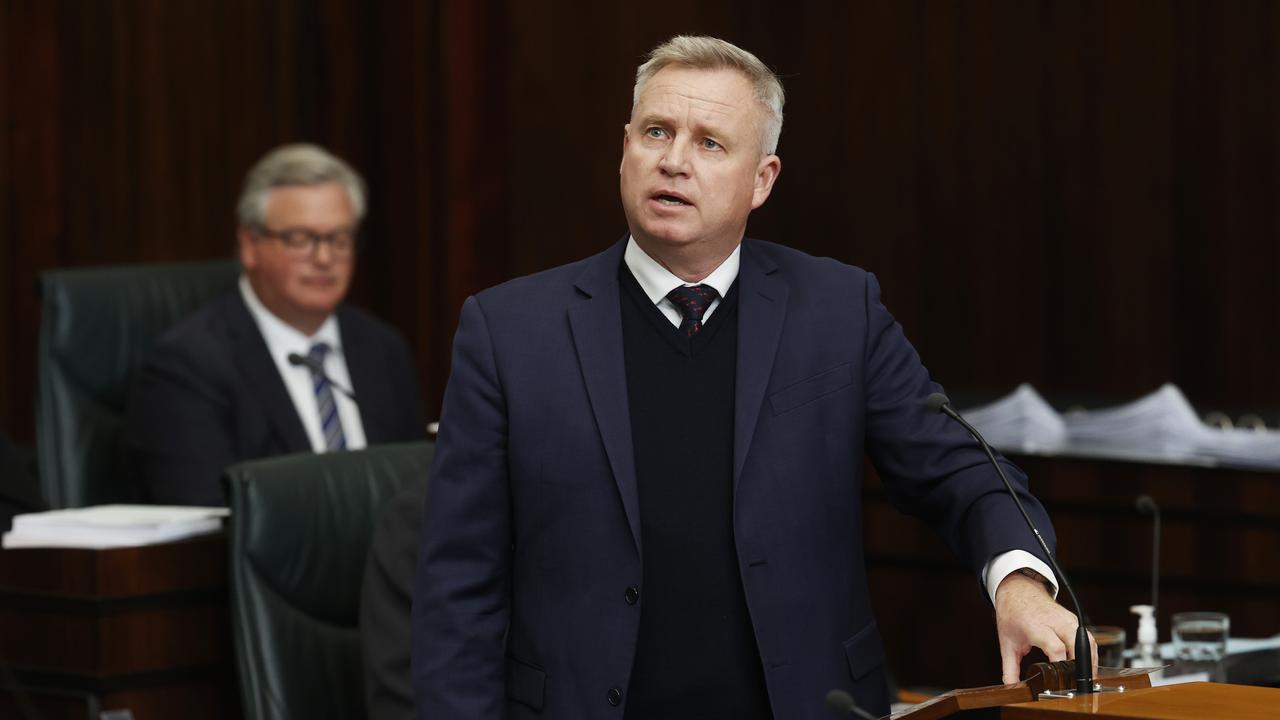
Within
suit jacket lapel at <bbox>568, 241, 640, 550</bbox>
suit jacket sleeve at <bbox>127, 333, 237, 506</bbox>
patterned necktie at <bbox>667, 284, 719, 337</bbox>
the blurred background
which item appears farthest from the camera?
the blurred background

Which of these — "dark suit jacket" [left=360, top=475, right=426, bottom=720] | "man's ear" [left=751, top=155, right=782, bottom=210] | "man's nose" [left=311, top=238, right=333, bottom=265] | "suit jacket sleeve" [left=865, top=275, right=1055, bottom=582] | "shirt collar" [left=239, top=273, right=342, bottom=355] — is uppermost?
"man's ear" [left=751, top=155, right=782, bottom=210]

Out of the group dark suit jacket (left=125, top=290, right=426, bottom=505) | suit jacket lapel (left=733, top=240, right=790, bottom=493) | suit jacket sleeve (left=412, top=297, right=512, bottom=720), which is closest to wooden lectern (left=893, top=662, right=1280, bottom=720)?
suit jacket lapel (left=733, top=240, right=790, bottom=493)

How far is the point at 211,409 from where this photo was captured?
4023 mm

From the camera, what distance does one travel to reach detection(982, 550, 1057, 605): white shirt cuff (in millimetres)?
1991

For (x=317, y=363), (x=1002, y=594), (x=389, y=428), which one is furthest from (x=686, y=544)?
(x=389, y=428)

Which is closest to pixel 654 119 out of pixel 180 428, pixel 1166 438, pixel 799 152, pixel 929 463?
pixel 929 463

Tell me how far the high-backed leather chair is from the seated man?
0.13m

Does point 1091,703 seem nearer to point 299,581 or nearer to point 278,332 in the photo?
point 299,581

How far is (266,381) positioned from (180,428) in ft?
0.78

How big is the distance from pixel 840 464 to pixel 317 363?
2.00 metres

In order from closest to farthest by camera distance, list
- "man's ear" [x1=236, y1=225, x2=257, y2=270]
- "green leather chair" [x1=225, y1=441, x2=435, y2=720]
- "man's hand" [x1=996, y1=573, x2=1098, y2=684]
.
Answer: "man's hand" [x1=996, y1=573, x2=1098, y2=684], "green leather chair" [x1=225, y1=441, x2=435, y2=720], "man's ear" [x1=236, y1=225, x2=257, y2=270]

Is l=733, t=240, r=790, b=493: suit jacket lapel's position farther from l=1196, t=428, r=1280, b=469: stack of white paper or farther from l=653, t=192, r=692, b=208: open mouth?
l=1196, t=428, r=1280, b=469: stack of white paper

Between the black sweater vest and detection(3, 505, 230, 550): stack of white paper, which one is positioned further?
detection(3, 505, 230, 550): stack of white paper

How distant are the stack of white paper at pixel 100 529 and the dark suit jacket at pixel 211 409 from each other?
80 cm
